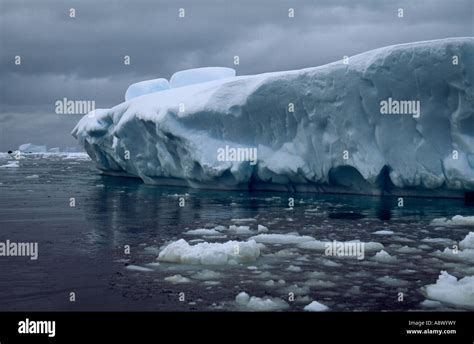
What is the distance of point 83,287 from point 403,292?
3766mm

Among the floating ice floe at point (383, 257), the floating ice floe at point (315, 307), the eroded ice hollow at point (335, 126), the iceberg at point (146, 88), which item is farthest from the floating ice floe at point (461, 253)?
the iceberg at point (146, 88)

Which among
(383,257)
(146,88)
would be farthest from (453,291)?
(146,88)

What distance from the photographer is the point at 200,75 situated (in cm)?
2647

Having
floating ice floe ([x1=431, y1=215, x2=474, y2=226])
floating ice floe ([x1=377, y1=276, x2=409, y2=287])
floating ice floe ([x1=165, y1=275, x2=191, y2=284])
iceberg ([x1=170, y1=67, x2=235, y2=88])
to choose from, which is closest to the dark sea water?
floating ice floe ([x1=377, y1=276, x2=409, y2=287])

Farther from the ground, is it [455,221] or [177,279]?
[455,221]

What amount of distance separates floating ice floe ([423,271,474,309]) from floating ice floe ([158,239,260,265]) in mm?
2583

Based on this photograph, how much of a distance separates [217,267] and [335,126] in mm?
10162

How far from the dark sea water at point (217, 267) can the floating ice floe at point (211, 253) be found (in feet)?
0.54

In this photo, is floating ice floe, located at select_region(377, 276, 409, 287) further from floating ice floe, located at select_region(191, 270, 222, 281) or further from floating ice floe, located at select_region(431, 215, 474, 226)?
floating ice floe, located at select_region(431, 215, 474, 226)

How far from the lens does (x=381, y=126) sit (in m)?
16.3

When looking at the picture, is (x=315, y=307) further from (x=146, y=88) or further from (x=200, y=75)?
(x=146, y=88)

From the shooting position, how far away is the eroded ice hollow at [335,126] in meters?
15.1
